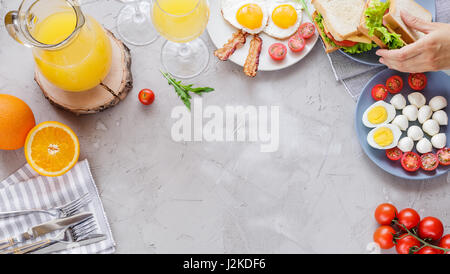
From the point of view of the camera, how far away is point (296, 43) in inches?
57.1

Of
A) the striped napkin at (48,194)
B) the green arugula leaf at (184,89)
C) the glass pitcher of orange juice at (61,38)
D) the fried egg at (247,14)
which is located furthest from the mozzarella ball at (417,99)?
the striped napkin at (48,194)

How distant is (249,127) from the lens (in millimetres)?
1517

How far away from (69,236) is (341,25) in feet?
3.90

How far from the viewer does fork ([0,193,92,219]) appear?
55.9 inches

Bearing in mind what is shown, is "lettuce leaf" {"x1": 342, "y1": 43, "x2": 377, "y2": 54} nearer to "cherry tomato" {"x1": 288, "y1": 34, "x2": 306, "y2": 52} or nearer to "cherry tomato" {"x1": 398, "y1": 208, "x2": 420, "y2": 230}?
"cherry tomato" {"x1": 288, "y1": 34, "x2": 306, "y2": 52}

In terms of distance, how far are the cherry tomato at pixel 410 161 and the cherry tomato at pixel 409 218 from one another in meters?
0.15

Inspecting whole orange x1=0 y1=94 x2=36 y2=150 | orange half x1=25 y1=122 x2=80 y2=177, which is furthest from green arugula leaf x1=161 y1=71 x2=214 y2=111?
whole orange x1=0 y1=94 x2=36 y2=150

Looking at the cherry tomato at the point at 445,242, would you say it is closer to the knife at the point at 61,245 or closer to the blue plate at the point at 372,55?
the blue plate at the point at 372,55

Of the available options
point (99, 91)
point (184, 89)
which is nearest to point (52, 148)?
point (99, 91)

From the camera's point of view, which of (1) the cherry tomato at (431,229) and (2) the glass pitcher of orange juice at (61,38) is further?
(1) the cherry tomato at (431,229)

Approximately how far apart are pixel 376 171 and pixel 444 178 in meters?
0.25

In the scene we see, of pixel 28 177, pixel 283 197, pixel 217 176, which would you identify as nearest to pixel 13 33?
pixel 28 177

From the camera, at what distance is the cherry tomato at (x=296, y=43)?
56.9 inches
